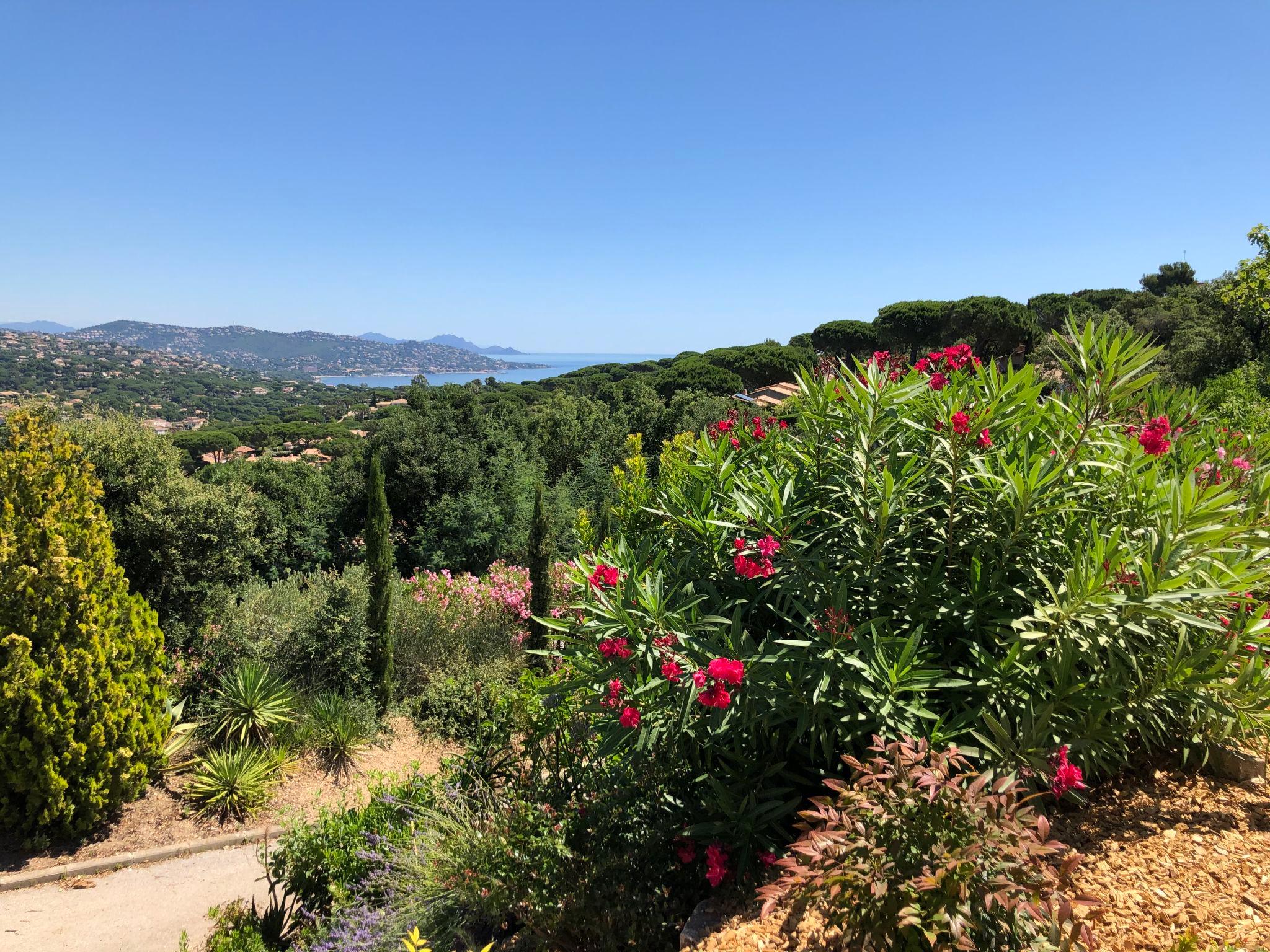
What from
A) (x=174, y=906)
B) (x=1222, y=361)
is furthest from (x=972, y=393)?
(x=1222, y=361)

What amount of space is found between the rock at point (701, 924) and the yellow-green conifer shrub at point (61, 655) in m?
5.83

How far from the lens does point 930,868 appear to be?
1.94 m

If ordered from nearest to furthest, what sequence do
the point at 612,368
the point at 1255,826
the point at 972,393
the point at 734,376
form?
the point at 1255,826 < the point at 972,393 < the point at 734,376 < the point at 612,368

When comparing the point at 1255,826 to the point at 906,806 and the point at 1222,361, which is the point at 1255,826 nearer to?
the point at 906,806

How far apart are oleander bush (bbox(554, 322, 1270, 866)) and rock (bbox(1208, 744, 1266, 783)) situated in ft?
0.44

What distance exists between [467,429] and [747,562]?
1674 centimetres

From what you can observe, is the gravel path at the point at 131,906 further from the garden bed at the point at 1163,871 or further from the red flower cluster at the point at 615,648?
the garden bed at the point at 1163,871

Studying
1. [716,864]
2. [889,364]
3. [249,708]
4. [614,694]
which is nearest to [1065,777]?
[716,864]

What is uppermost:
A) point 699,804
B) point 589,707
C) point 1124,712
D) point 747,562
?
point 747,562

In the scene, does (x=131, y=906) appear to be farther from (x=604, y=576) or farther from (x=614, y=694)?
(x=604, y=576)

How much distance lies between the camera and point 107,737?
5652 mm

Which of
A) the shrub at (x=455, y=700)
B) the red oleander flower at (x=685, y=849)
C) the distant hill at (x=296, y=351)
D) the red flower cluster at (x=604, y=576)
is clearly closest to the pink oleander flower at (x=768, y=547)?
the red flower cluster at (x=604, y=576)

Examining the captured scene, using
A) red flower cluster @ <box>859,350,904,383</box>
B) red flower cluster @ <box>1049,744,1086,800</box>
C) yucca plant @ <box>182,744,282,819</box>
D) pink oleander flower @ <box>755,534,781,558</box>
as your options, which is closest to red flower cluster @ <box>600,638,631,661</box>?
pink oleander flower @ <box>755,534,781,558</box>

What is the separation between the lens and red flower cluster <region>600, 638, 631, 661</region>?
2779 mm
